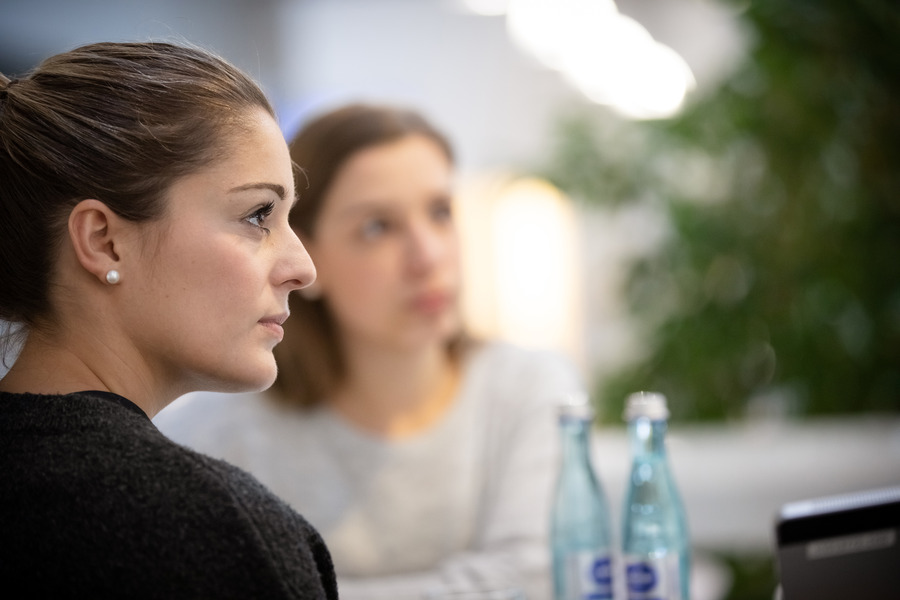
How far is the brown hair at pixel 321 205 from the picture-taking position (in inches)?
57.4

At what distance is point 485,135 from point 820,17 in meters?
2.30

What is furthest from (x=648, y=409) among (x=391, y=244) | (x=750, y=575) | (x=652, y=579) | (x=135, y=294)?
(x=750, y=575)

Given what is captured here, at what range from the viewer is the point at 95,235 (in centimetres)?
65

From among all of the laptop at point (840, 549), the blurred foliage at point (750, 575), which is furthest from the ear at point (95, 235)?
the blurred foliage at point (750, 575)

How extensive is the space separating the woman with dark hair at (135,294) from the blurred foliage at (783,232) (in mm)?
2427

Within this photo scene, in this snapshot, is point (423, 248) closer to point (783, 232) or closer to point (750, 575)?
point (750, 575)

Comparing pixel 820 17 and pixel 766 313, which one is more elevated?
pixel 820 17

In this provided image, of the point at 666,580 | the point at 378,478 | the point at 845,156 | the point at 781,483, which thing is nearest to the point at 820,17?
the point at 845,156

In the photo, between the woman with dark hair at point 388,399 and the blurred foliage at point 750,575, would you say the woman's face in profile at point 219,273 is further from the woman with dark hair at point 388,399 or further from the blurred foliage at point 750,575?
the blurred foliage at point 750,575

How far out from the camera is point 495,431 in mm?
1597

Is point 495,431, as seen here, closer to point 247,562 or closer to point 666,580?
point 666,580

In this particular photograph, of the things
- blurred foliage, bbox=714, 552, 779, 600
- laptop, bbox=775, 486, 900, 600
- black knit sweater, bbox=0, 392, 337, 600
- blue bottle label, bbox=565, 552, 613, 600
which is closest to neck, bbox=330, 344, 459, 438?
blue bottle label, bbox=565, 552, 613, 600

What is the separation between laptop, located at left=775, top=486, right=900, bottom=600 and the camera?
831mm

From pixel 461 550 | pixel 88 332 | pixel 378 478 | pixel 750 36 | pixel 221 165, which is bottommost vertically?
A: pixel 461 550
